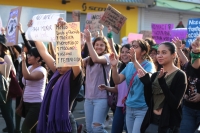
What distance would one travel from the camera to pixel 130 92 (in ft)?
17.1

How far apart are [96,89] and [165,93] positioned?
196 cm

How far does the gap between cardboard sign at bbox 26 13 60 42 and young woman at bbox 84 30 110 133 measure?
0.82 metres

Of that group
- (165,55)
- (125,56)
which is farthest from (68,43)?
(125,56)

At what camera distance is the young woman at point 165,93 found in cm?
427

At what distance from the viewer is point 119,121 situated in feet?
18.8

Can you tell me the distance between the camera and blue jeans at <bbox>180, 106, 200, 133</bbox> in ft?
16.8

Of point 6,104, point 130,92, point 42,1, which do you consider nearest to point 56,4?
point 42,1

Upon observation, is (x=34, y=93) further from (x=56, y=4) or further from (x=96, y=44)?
(x=56, y=4)

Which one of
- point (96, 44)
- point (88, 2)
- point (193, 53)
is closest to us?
point (193, 53)

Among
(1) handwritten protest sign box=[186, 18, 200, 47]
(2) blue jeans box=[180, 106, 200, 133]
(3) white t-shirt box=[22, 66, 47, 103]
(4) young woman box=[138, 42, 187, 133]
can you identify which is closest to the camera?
(4) young woman box=[138, 42, 187, 133]

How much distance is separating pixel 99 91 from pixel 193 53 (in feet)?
5.51

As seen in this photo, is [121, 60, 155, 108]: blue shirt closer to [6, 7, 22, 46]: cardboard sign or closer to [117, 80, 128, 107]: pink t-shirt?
[117, 80, 128, 107]: pink t-shirt

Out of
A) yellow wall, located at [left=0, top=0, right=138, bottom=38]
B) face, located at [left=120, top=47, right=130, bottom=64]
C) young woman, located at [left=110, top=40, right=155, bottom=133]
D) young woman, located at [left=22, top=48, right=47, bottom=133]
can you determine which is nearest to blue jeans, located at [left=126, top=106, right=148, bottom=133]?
young woman, located at [left=110, top=40, right=155, bottom=133]

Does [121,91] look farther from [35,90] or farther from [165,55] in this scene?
[165,55]
